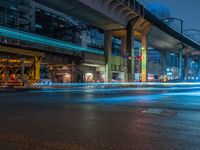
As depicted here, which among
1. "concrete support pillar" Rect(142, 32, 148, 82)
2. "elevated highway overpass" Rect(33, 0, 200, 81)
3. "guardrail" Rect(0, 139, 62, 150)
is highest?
"elevated highway overpass" Rect(33, 0, 200, 81)

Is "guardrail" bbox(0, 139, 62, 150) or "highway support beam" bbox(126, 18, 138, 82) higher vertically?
"highway support beam" bbox(126, 18, 138, 82)

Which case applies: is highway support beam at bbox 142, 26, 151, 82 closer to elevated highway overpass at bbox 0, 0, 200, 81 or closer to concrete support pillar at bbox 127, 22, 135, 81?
elevated highway overpass at bbox 0, 0, 200, 81

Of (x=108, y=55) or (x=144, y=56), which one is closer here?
(x=108, y=55)

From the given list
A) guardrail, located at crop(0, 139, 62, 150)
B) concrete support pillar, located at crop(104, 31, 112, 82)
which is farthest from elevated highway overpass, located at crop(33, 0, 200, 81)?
guardrail, located at crop(0, 139, 62, 150)

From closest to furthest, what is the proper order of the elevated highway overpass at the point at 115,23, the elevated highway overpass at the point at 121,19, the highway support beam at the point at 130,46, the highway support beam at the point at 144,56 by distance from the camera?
the elevated highway overpass at the point at 115,23, the elevated highway overpass at the point at 121,19, the highway support beam at the point at 130,46, the highway support beam at the point at 144,56

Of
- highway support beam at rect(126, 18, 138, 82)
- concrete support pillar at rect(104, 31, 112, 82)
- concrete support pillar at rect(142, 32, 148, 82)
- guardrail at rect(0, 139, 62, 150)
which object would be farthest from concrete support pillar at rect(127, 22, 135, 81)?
guardrail at rect(0, 139, 62, 150)

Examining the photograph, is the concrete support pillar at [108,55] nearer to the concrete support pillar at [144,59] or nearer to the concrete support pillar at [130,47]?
the concrete support pillar at [130,47]

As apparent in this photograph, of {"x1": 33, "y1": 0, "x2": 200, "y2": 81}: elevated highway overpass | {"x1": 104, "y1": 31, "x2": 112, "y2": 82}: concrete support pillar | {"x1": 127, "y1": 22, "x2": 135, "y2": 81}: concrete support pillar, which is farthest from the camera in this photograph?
{"x1": 104, "y1": 31, "x2": 112, "y2": 82}: concrete support pillar

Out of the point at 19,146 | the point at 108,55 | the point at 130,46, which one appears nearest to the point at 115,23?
the point at 130,46

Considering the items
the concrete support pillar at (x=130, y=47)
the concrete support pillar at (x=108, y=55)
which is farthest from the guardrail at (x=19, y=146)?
the concrete support pillar at (x=108, y=55)

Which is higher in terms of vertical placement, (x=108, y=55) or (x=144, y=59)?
(x=108, y=55)

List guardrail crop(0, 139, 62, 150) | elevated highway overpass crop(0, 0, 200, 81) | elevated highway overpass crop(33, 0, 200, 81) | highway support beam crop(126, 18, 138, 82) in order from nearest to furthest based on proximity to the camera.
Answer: guardrail crop(0, 139, 62, 150) < elevated highway overpass crop(0, 0, 200, 81) < elevated highway overpass crop(33, 0, 200, 81) < highway support beam crop(126, 18, 138, 82)

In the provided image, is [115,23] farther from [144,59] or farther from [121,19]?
[144,59]

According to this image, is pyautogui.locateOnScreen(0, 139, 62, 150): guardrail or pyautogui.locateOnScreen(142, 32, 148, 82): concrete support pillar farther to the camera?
pyautogui.locateOnScreen(142, 32, 148, 82): concrete support pillar
